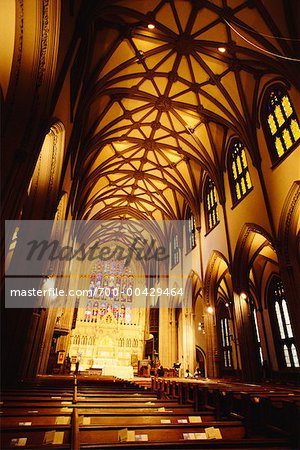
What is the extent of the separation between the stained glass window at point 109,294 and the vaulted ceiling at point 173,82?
42.9ft

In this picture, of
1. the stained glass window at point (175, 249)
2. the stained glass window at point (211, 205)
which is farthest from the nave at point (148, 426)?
the stained glass window at point (175, 249)

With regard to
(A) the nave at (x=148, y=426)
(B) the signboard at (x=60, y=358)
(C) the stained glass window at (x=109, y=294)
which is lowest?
(A) the nave at (x=148, y=426)

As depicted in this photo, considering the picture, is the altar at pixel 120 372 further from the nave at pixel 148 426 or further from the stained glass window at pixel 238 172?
the nave at pixel 148 426

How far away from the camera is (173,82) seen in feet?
38.4

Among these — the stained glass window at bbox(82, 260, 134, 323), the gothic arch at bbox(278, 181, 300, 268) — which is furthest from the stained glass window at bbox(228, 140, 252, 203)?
the stained glass window at bbox(82, 260, 134, 323)

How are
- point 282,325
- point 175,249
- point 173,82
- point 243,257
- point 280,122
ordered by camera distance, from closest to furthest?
point 280,122 < point 243,257 < point 173,82 < point 282,325 < point 175,249

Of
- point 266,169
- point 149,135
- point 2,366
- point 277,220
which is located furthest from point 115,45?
point 2,366

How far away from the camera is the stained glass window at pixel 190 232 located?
17209 millimetres

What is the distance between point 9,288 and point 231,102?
10.7 m

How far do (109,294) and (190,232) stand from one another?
590 inches

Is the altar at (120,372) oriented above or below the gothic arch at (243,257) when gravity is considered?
below

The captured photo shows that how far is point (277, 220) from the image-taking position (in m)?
9.04

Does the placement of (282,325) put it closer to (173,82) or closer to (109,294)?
(173,82)

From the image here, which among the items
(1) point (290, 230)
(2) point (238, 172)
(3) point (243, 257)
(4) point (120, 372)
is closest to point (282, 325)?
(3) point (243, 257)
